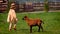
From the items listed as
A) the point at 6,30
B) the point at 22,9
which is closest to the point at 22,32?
the point at 6,30

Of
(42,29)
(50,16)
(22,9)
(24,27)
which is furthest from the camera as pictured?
(22,9)

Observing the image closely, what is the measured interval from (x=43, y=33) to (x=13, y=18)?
976mm

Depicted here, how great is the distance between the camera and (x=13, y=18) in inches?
251

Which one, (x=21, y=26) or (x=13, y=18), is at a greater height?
(x=13, y=18)

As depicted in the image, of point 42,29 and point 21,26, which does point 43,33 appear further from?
point 21,26

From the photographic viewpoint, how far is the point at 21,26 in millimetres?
7445

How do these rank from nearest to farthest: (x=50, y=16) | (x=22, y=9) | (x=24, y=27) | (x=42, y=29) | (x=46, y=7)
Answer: (x=42, y=29)
(x=24, y=27)
(x=50, y=16)
(x=46, y=7)
(x=22, y=9)

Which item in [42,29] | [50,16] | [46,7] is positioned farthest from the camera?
[46,7]

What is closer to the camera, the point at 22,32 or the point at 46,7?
the point at 22,32

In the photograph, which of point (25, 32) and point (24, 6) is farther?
point (24, 6)

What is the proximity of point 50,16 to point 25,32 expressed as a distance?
2330mm

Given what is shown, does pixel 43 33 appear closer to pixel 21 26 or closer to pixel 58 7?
pixel 21 26

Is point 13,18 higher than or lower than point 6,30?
higher

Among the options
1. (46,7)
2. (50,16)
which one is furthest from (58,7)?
(50,16)
